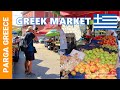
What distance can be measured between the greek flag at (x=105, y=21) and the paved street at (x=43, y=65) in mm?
1290

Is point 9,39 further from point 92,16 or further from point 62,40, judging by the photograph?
point 92,16

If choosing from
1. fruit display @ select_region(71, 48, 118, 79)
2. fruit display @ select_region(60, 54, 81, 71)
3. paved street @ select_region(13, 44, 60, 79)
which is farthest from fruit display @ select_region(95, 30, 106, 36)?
paved street @ select_region(13, 44, 60, 79)

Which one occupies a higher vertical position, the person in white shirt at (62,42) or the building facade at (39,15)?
the building facade at (39,15)

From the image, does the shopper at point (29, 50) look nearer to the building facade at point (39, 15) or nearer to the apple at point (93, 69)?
the building facade at point (39, 15)

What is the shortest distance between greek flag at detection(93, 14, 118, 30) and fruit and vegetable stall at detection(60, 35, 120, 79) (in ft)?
0.82

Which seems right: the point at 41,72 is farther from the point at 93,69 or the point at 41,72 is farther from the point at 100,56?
the point at 100,56

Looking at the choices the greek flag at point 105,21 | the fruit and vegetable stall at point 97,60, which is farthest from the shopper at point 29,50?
the greek flag at point 105,21

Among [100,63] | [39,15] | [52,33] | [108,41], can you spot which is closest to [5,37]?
[39,15]

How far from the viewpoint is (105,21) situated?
6.83 m

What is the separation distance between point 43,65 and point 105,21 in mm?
1891

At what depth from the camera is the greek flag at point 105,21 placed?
6812 millimetres

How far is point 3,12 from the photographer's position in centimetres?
670

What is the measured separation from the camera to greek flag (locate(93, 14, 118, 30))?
22.4ft
